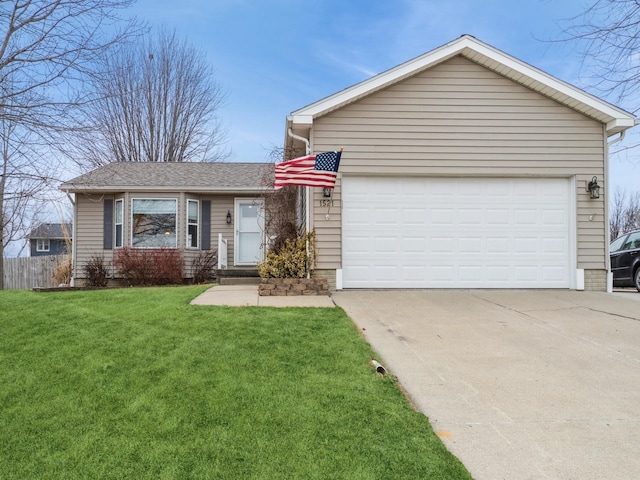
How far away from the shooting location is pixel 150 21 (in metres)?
6.51

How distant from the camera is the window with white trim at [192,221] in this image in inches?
489

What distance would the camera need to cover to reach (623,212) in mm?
29516

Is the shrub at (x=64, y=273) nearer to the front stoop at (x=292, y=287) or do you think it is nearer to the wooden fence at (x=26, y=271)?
the wooden fence at (x=26, y=271)

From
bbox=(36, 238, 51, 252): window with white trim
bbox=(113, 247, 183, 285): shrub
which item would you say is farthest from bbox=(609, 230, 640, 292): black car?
bbox=(36, 238, 51, 252): window with white trim

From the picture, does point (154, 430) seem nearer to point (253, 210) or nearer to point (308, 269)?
point (308, 269)

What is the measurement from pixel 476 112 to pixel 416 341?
5.58 meters

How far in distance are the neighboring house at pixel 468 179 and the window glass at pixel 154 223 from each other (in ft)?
18.6

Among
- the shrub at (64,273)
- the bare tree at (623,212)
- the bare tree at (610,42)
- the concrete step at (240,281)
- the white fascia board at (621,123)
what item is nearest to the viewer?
the bare tree at (610,42)

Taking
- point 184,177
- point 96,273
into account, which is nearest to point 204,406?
point 96,273

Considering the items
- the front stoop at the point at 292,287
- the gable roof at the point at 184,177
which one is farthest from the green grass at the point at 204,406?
the gable roof at the point at 184,177

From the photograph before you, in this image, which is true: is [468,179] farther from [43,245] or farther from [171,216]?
[43,245]

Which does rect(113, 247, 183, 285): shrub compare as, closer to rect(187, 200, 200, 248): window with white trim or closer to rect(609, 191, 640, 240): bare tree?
rect(187, 200, 200, 248): window with white trim

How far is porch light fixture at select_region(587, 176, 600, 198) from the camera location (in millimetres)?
8148

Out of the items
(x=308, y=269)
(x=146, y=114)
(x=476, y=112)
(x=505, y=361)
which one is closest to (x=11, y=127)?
(x=308, y=269)
